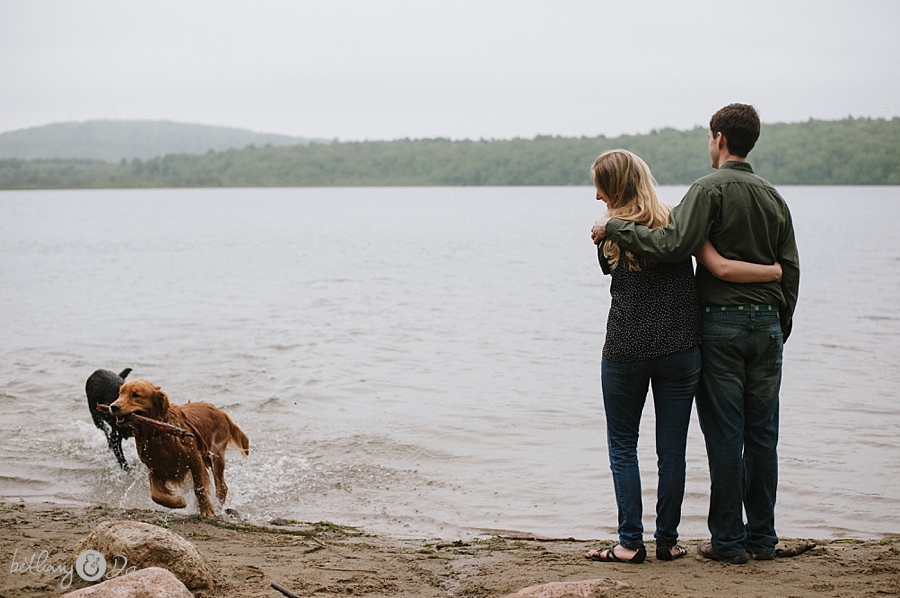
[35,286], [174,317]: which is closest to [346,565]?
[174,317]

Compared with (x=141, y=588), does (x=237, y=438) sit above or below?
below

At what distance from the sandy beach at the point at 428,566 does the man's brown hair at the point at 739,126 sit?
7.57 feet

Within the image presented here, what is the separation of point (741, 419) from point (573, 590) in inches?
55.5

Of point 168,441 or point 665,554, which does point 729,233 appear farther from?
point 168,441

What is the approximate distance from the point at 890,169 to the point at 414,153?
65.4m

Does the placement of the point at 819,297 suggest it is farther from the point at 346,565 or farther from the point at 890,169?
the point at 890,169

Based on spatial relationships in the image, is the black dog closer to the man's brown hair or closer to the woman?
the woman

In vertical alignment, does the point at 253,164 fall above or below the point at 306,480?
above

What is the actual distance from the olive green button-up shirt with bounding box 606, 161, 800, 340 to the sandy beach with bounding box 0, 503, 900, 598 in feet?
4.90

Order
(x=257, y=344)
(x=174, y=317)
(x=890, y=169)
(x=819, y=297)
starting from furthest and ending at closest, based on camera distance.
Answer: (x=890, y=169) < (x=819, y=297) < (x=174, y=317) < (x=257, y=344)

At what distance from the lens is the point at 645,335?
467 cm

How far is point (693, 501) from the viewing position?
7.33m

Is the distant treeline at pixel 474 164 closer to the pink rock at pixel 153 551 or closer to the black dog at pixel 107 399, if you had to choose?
the black dog at pixel 107 399

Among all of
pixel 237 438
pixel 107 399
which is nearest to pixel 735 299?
pixel 237 438
